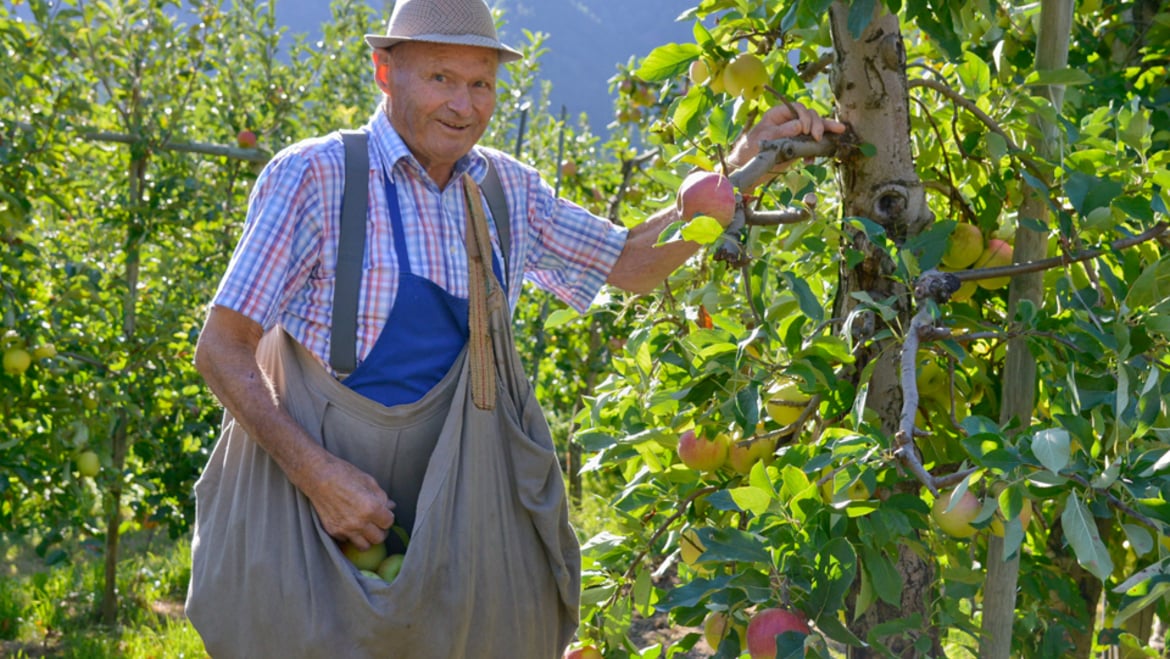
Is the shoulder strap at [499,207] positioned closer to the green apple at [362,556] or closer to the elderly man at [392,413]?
the elderly man at [392,413]

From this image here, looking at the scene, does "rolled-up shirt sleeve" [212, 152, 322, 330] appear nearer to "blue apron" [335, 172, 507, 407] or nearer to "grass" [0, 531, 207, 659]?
"blue apron" [335, 172, 507, 407]

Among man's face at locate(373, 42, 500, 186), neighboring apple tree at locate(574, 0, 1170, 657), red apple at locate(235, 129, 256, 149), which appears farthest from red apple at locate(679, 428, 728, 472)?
red apple at locate(235, 129, 256, 149)

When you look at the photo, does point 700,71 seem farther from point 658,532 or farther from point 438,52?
point 658,532

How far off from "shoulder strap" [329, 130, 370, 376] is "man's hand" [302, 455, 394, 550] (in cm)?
15

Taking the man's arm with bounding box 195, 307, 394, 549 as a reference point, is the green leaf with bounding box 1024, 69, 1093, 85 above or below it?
above

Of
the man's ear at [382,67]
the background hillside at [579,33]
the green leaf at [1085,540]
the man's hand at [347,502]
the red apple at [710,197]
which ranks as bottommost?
the man's hand at [347,502]

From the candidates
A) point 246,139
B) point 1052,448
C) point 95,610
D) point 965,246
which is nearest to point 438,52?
point 965,246

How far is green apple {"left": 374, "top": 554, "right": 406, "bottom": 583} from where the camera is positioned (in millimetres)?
1627

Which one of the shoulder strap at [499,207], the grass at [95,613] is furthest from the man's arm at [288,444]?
the grass at [95,613]

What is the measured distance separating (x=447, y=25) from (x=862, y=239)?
0.69m

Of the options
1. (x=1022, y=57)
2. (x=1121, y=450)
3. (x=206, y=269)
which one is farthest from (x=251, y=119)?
(x=1121, y=450)

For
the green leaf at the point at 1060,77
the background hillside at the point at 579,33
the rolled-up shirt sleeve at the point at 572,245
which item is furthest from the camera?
the background hillside at the point at 579,33

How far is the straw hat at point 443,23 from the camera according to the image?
1.75 m

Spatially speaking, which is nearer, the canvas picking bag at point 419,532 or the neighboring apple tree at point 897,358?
the neighboring apple tree at point 897,358
